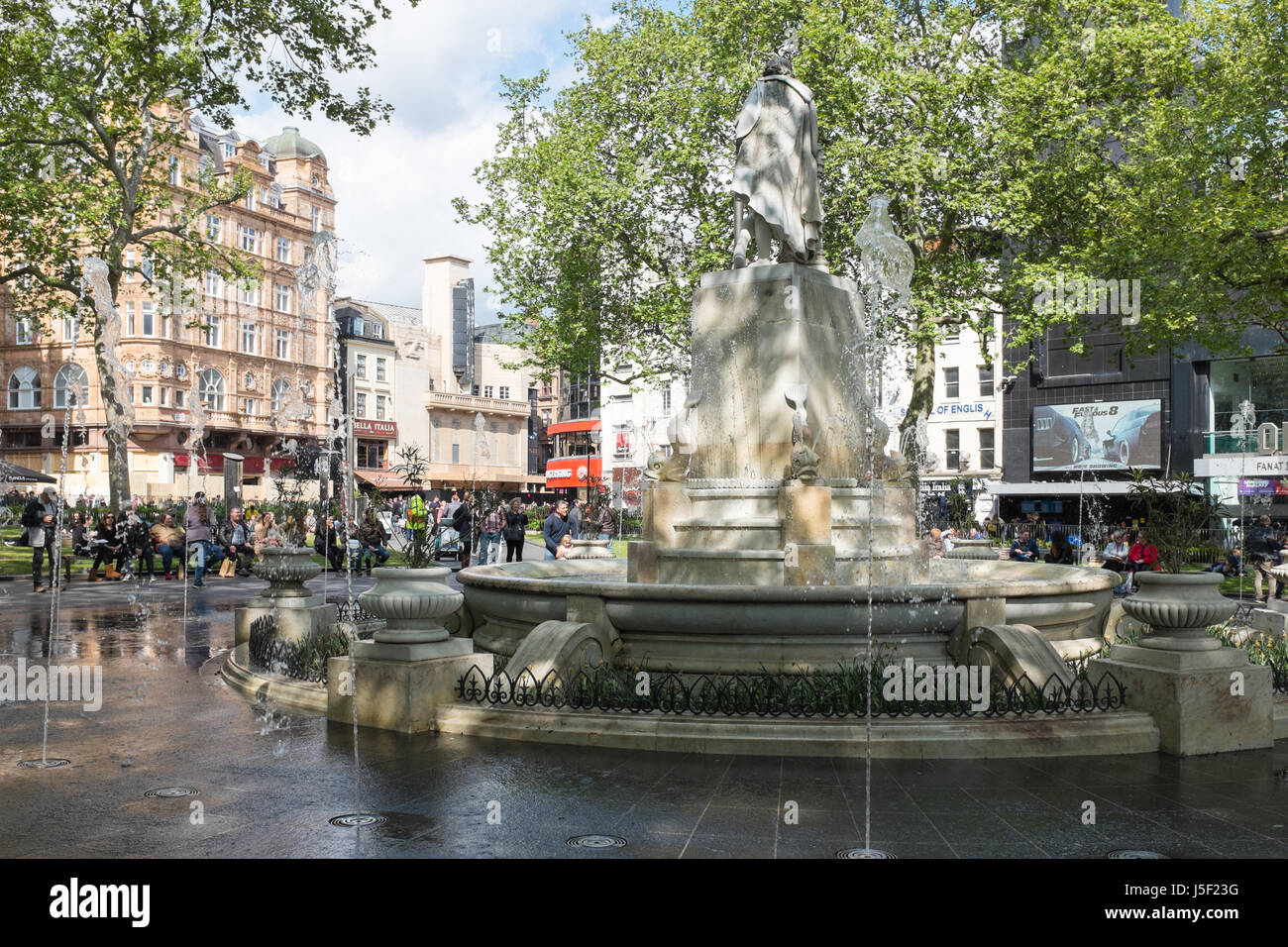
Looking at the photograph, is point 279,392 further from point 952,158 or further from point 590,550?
point 590,550

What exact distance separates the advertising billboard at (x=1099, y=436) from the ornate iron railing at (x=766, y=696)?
3932cm

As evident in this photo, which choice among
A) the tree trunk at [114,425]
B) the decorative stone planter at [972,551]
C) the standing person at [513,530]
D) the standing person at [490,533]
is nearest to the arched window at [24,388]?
the tree trunk at [114,425]

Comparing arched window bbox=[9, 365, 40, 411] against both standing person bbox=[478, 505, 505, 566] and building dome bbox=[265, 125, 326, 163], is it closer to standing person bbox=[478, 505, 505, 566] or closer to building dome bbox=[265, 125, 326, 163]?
building dome bbox=[265, 125, 326, 163]

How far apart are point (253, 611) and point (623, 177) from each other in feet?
67.2

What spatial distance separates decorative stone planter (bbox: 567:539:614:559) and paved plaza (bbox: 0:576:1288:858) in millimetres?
8016

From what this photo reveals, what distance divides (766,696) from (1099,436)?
4249 centimetres

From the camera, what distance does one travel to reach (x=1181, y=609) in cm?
760

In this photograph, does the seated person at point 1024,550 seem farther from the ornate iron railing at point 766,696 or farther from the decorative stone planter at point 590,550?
the ornate iron railing at point 766,696

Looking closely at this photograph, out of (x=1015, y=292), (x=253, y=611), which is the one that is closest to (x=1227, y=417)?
(x=1015, y=292)

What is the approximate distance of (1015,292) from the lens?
2716 centimetres

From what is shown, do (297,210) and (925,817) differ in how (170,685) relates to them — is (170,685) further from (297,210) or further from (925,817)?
(297,210)

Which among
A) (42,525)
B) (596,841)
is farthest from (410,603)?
(42,525)

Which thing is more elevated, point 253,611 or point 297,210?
point 297,210

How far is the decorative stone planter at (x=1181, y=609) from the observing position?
7617 millimetres
